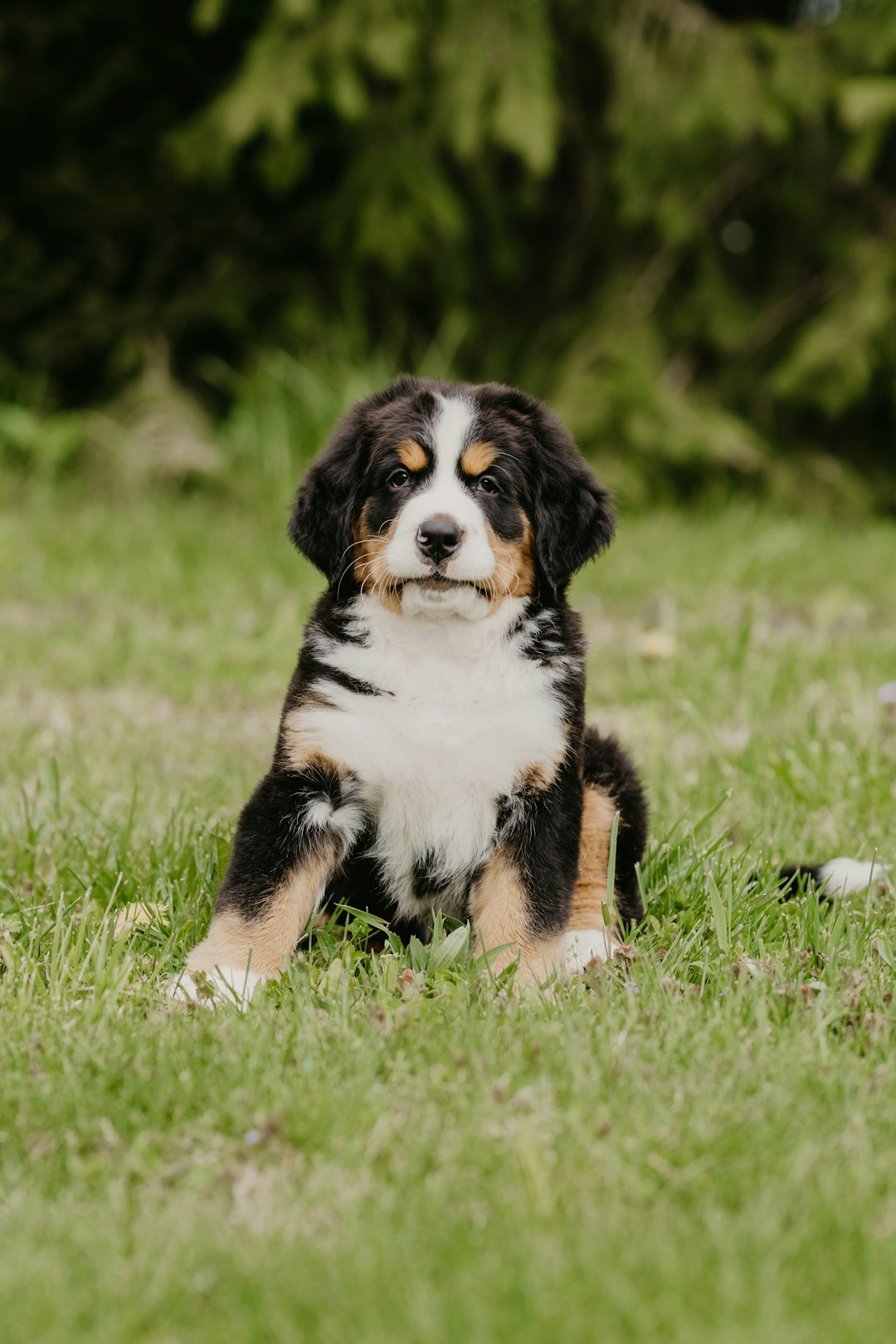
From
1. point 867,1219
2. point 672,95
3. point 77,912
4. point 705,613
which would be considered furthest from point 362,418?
point 672,95

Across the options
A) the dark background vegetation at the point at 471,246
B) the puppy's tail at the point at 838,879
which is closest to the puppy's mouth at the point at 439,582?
Result: the puppy's tail at the point at 838,879

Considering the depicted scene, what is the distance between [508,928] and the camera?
8.57 ft

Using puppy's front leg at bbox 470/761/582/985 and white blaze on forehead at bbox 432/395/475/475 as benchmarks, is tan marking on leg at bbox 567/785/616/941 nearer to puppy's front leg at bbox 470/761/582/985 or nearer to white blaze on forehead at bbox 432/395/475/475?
puppy's front leg at bbox 470/761/582/985

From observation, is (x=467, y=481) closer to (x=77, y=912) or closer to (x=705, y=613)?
(x=77, y=912)

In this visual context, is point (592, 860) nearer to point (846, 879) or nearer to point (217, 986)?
point (846, 879)

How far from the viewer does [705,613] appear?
5.91 meters

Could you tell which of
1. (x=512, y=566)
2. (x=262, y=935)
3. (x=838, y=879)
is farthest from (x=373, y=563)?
(x=838, y=879)

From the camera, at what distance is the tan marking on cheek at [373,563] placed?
8.91 feet

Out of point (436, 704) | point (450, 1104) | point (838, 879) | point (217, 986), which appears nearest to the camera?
point (450, 1104)

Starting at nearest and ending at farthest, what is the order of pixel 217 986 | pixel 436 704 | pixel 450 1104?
pixel 450 1104
pixel 217 986
pixel 436 704

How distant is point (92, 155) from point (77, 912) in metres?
6.60

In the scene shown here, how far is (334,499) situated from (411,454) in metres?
0.22

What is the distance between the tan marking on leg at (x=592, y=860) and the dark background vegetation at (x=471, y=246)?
15.6 feet

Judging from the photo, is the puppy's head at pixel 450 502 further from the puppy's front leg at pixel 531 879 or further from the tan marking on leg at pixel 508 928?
the tan marking on leg at pixel 508 928
